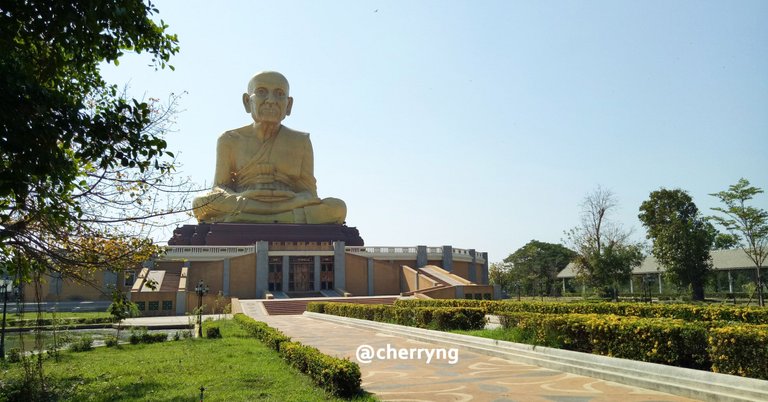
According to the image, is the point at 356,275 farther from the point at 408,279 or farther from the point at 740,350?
the point at 740,350

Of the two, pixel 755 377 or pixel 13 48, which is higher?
pixel 13 48

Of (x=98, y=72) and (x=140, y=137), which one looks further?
(x=98, y=72)

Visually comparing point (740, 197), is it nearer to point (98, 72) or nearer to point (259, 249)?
point (259, 249)

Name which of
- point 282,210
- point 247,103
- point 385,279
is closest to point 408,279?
point 385,279

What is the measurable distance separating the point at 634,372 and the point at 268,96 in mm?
30975

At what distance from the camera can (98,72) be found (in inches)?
279

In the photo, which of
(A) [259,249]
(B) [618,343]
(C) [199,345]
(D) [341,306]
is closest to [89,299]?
(A) [259,249]

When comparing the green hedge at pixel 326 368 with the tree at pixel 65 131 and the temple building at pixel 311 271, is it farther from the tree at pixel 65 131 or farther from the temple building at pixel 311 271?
the temple building at pixel 311 271

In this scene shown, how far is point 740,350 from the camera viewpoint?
6199mm

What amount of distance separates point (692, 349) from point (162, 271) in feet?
89.1

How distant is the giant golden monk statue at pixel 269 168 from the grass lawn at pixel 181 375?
22.6m

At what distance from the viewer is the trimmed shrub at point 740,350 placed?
6016mm

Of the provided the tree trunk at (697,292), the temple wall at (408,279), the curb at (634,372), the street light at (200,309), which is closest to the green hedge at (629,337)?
the curb at (634,372)

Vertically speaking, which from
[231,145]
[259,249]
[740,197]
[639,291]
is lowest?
[639,291]
